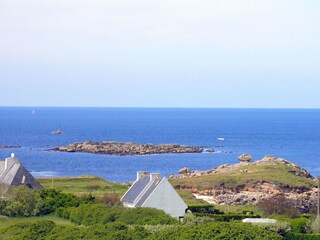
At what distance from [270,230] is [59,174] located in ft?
192

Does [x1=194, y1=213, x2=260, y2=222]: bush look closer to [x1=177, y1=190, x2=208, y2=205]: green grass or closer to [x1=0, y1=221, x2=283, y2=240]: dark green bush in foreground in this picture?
[x1=0, y1=221, x2=283, y2=240]: dark green bush in foreground

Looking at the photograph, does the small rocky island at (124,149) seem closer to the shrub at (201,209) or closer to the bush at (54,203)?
the shrub at (201,209)

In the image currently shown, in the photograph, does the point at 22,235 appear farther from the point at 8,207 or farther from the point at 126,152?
the point at 126,152

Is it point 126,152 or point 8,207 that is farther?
point 126,152

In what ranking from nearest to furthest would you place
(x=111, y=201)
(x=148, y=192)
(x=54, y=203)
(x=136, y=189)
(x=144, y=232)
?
(x=144, y=232) → (x=148, y=192) → (x=54, y=203) → (x=136, y=189) → (x=111, y=201)

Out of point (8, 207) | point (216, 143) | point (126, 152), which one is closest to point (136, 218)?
point (8, 207)

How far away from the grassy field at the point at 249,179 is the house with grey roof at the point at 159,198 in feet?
82.9

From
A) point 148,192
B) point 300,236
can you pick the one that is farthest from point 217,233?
point 148,192

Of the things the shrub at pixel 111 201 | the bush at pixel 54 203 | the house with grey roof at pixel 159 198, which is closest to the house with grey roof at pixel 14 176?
the bush at pixel 54 203

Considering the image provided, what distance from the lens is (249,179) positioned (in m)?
73.3

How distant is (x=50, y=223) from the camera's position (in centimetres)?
3750

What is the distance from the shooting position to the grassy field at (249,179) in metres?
72.1

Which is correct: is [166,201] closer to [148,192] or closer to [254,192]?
[148,192]

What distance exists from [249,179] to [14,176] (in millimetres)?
28233
